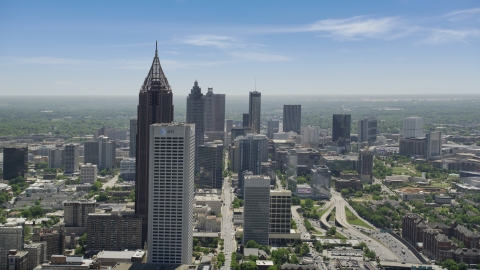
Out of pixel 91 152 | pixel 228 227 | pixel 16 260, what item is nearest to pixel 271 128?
pixel 91 152

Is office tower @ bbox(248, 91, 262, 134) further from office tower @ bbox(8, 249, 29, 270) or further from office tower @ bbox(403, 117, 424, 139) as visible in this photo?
office tower @ bbox(8, 249, 29, 270)

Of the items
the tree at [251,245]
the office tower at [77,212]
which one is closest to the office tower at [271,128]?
the office tower at [77,212]

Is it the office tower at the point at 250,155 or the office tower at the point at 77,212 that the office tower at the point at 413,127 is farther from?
the office tower at the point at 77,212

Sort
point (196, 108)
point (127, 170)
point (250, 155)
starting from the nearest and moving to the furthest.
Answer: point (250, 155), point (127, 170), point (196, 108)

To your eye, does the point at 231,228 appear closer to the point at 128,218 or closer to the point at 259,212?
the point at 259,212

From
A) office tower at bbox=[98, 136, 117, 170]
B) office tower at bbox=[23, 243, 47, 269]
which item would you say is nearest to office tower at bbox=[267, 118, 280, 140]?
office tower at bbox=[98, 136, 117, 170]


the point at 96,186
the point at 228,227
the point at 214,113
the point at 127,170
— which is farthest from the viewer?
the point at 214,113

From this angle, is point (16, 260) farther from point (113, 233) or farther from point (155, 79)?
point (155, 79)
